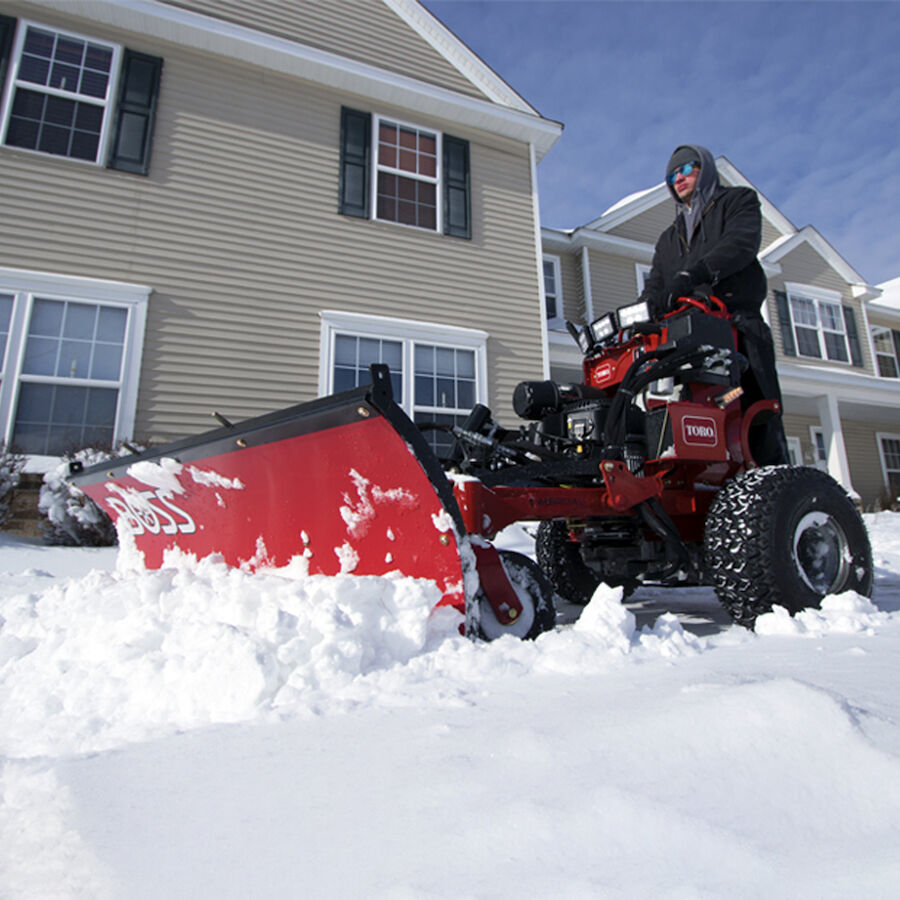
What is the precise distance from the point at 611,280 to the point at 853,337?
804 cm

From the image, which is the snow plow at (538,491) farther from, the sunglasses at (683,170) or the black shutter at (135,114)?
the black shutter at (135,114)

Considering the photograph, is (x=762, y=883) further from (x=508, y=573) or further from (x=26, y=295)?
(x=26, y=295)

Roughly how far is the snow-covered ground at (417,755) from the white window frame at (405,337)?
6.15 metres

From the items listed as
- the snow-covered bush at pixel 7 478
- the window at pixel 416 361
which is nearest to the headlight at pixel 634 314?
the window at pixel 416 361

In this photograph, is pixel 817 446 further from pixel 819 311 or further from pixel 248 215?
pixel 248 215

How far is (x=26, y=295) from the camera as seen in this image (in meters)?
6.94

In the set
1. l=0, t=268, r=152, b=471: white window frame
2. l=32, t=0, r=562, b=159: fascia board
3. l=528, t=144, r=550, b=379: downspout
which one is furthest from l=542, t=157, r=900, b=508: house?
l=0, t=268, r=152, b=471: white window frame

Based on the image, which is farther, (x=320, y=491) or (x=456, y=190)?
(x=456, y=190)

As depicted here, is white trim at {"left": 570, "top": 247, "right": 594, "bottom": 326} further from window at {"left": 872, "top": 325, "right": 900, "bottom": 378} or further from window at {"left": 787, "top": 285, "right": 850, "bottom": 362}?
window at {"left": 872, "top": 325, "right": 900, "bottom": 378}

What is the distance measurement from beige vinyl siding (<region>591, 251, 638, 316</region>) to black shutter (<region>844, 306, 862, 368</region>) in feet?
23.3

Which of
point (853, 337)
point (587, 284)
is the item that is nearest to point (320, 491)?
point (587, 284)

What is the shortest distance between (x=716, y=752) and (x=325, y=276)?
26.9 feet

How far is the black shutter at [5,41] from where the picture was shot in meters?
7.36

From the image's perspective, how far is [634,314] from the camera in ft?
10.5
